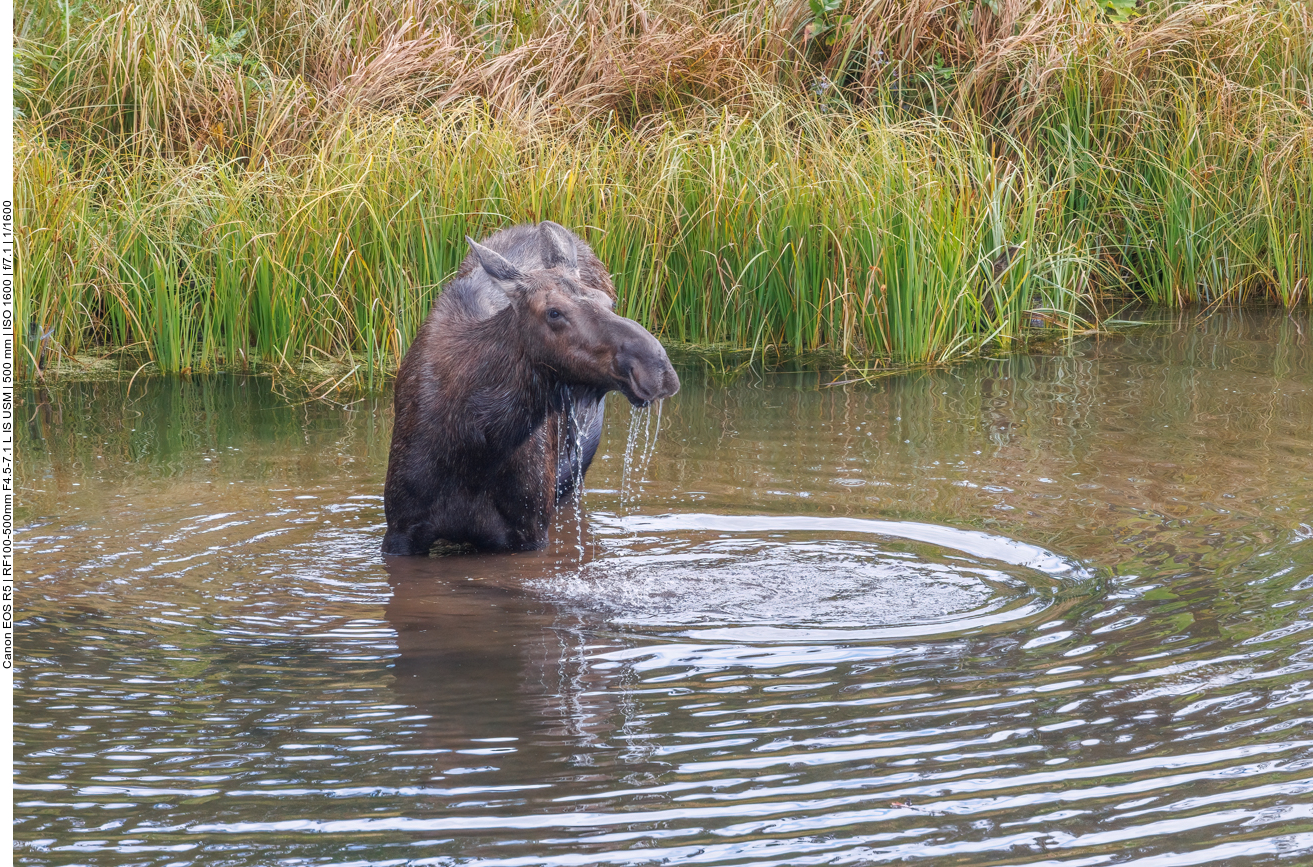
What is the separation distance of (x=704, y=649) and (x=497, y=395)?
1.43 meters

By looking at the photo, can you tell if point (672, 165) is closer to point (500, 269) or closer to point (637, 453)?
point (637, 453)

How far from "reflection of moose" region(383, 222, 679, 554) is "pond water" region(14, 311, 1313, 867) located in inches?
7.9

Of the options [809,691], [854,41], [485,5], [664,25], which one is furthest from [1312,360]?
[485,5]

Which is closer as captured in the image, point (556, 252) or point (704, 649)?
point (704, 649)

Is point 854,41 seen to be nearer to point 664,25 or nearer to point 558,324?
point 664,25

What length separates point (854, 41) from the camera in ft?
38.1

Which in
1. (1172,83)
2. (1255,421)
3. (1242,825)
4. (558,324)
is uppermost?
(1172,83)

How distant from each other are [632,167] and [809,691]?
6.42 m

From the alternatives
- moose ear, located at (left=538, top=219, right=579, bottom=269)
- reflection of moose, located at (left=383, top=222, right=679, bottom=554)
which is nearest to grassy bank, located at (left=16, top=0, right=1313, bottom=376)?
reflection of moose, located at (left=383, top=222, right=679, bottom=554)

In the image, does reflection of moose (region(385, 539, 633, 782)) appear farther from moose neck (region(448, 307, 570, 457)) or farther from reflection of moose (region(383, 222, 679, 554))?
moose neck (region(448, 307, 570, 457))

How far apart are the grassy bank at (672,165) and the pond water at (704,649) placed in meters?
1.16

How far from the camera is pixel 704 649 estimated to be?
4.67 metres

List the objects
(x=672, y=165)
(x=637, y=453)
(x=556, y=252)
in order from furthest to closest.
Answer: (x=672, y=165)
(x=637, y=453)
(x=556, y=252)

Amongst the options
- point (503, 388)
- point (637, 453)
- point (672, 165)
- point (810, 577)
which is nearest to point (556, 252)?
point (503, 388)
